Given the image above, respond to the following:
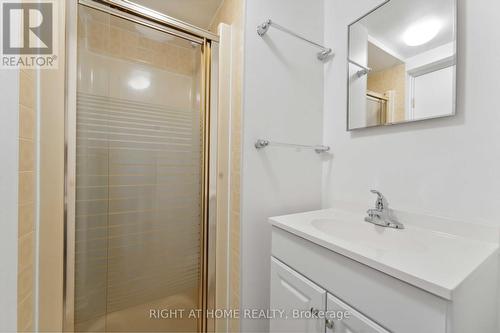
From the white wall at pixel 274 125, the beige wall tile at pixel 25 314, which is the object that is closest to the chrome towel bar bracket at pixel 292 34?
the white wall at pixel 274 125

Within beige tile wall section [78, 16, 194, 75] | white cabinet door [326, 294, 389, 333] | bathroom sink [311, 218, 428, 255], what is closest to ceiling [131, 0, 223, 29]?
beige tile wall section [78, 16, 194, 75]

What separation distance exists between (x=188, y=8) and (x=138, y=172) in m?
1.24

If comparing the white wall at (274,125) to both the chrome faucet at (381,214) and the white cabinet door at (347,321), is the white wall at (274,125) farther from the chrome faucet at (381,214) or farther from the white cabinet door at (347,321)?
the white cabinet door at (347,321)

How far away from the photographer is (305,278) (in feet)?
2.45

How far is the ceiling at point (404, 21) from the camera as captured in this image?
0.76m

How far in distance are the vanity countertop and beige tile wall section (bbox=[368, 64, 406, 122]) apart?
1.65 ft

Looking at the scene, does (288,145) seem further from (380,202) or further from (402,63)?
(402,63)

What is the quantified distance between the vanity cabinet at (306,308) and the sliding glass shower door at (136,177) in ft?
1.74

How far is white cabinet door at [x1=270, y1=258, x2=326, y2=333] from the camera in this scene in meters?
0.69

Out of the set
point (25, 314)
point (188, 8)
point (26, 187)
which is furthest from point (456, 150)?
point (188, 8)

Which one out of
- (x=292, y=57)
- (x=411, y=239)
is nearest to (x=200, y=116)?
(x=292, y=57)

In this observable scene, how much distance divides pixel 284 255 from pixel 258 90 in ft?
2.70

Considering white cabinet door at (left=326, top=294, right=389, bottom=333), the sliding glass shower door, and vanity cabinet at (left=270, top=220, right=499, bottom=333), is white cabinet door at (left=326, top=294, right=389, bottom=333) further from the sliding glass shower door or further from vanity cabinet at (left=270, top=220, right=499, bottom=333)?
the sliding glass shower door

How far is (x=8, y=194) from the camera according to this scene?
0.56 meters
